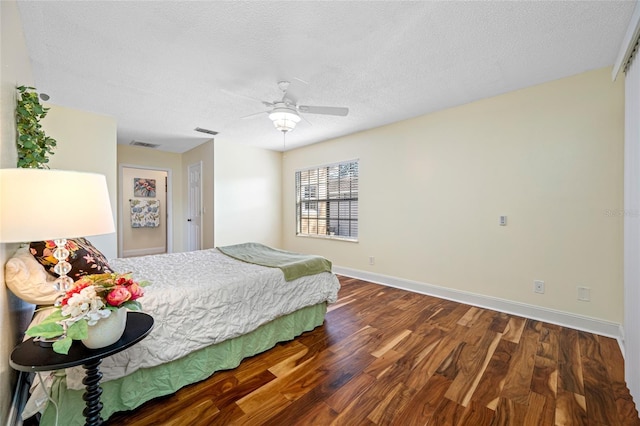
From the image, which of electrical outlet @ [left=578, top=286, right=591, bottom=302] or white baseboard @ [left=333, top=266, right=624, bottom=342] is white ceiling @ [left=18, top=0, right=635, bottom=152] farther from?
A: white baseboard @ [left=333, top=266, right=624, bottom=342]

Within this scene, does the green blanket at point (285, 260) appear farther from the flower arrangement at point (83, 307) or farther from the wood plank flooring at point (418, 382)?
the flower arrangement at point (83, 307)

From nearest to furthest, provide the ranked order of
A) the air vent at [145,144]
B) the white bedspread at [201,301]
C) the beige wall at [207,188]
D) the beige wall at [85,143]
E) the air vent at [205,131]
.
Result: 1. the white bedspread at [201,301]
2. the beige wall at [85,143]
3. the air vent at [205,131]
4. the beige wall at [207,188]
5. the air vent at [145,144]

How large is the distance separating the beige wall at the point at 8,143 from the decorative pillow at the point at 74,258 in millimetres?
119

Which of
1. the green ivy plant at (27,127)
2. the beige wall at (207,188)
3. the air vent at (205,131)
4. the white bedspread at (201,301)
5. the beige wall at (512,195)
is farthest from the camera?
the beige wall at (207,188)

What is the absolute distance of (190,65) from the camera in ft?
Result: 7.86

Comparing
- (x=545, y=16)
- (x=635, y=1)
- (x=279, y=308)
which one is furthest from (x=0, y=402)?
(x=635, y=1)

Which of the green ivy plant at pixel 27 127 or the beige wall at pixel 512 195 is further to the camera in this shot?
the beige wall at pixel 512 195

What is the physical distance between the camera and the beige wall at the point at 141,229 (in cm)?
635

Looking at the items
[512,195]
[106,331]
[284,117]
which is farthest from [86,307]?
[512,195]

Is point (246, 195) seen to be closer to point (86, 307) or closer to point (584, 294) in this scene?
point (86, 307)

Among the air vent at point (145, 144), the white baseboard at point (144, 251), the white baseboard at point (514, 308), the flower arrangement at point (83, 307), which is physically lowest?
the white baseboard at point (514, 308)

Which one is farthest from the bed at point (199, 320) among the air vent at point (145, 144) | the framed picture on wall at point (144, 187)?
the framed picture on wall at point (144, 187)

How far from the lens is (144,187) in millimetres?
6648

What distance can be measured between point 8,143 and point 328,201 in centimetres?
406
